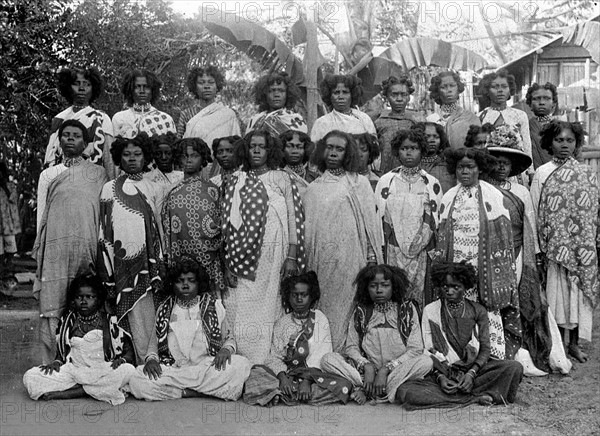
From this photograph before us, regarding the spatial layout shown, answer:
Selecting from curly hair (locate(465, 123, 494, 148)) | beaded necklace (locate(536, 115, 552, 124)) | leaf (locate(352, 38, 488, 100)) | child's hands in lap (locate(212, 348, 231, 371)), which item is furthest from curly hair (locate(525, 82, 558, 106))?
child's hands in lap (locate(212, 348, 231, 371))

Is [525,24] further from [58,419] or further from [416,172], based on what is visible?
[58,419]

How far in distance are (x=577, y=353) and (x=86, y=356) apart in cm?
387

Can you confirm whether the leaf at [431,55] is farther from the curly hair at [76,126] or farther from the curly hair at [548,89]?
the curly hair at [76,126]

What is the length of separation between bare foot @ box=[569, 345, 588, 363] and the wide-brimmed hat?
1.51 metres

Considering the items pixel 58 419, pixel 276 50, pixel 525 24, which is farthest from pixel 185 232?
pixel 525 24

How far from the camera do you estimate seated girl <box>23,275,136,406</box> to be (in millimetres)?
5117

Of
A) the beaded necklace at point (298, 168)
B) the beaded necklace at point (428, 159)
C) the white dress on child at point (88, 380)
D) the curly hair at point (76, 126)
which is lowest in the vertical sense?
the white dress on child at point (88, 380)

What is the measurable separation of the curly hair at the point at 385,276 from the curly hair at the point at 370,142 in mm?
1117

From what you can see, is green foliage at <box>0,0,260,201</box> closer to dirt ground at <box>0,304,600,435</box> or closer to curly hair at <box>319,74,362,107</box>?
curly hair at <box>319,74,362,107</box>

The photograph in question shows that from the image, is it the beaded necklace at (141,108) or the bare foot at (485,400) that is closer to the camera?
the bare foot at (485,400)

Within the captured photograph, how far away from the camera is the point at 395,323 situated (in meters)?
5.50

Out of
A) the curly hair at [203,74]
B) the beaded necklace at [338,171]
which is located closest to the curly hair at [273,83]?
the curly hair at [203,74]

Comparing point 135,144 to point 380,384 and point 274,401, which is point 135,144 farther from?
point 380,384

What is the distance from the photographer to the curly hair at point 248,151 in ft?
18.8
